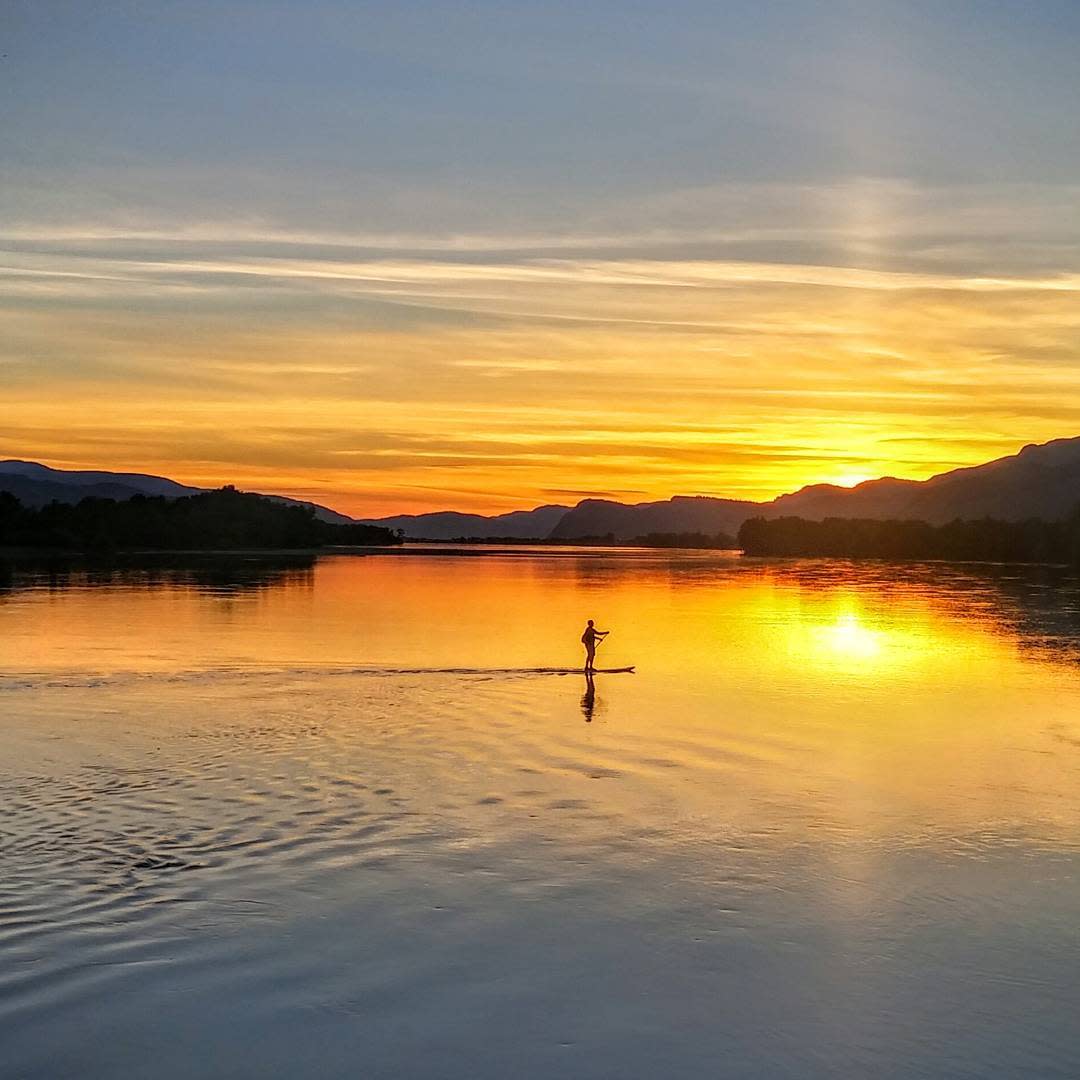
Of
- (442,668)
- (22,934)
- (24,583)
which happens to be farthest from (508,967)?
(24,583)

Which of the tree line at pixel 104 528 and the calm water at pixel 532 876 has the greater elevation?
the tree line at pixel 104 528

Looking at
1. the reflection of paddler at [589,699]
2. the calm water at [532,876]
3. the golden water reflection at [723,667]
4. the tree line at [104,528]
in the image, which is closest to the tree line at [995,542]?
the golden water reflection at [723,667]

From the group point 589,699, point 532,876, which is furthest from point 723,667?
point 532,876

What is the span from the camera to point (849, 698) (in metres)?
33.1

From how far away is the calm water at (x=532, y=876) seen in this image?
1081 cm

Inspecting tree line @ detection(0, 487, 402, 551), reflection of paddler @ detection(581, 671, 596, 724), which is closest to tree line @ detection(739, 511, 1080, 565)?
tree line @ detection(0, 487, 402, 551)

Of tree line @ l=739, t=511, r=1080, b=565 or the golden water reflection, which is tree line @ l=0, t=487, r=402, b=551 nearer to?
the golden water reflection

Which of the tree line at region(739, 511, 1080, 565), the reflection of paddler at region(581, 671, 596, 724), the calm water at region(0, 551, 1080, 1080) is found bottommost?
the calm water at region(0, 551, 1080, 1080)

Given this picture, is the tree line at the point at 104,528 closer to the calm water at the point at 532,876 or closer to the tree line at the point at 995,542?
the tree line at the point at 995,542

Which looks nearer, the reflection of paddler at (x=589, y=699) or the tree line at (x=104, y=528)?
the reflection of paddler at (x=589, y=699)

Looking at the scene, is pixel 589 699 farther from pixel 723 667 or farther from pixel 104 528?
pixel 104 528

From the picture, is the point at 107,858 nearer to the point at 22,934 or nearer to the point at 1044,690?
the point at 22,934

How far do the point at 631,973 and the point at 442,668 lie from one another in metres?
25.6

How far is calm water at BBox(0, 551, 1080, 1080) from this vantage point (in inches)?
426
